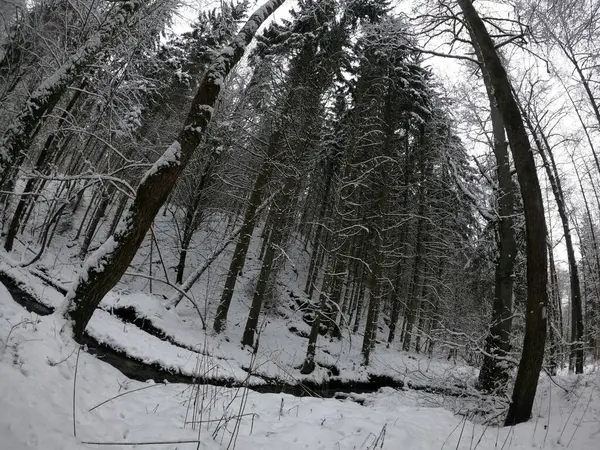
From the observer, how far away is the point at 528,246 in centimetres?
543

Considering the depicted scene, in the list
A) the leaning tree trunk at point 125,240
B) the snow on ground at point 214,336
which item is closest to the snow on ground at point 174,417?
the leaning tree trunk at point 125,240

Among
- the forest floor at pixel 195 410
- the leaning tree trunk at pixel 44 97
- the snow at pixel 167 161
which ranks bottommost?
the forest floor at pixel 195 410

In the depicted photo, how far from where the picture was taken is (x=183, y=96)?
63.8 feet

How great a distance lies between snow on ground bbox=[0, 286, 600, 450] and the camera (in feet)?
9.43

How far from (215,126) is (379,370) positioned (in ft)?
42.5

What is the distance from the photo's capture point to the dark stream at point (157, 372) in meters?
7.58

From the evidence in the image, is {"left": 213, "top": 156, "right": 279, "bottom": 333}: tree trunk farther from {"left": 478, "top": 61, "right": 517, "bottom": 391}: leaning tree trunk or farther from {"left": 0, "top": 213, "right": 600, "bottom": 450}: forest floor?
{"left": 478, "top": 61, "right": 517, "bottom": 391}: leaning tree trunk

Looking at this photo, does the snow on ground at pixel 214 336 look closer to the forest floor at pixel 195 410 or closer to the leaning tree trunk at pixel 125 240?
the forest floor at pixel 195 410

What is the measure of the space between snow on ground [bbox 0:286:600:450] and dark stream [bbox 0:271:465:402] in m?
1.17

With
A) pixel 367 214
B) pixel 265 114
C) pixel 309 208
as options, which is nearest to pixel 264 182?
pixel 265 114

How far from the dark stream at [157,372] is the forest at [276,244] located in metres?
0.09

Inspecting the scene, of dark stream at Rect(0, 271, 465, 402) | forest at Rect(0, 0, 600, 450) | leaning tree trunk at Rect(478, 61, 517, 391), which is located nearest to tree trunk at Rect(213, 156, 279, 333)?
forest at Rect(0, 0, 600, 450)

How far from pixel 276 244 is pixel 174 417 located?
9220mm

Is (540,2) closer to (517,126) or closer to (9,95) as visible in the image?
(517,126)
